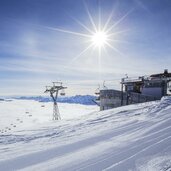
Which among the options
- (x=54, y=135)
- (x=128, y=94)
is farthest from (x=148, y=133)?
(x=128, y=94)

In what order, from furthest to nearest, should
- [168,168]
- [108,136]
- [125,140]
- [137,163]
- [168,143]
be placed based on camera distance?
1. [108,136]
2. [125,140]
3. [168,143]
4. [137,163]
5. [168,168]

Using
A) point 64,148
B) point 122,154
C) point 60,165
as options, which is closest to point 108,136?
point 64,148

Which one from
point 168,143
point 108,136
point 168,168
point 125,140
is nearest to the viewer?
point 168,168

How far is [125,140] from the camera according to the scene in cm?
969

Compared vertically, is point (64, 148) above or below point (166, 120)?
below

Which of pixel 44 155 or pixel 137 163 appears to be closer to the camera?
pixel 137 163

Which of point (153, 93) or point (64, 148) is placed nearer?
point (64, 148)

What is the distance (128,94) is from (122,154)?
86.1ft

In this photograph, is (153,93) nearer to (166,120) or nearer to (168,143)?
(166,120)

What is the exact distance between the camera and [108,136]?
1088 centimetres

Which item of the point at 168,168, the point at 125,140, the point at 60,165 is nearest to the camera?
the point at 168,168

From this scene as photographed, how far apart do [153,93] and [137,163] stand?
29.0 m

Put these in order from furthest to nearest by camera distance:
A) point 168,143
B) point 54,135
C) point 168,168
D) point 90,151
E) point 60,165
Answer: point 54,135, point 90,151, point 168,143, point 60,165, point 168,168

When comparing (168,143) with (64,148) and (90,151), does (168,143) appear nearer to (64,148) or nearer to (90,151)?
(90,151)
